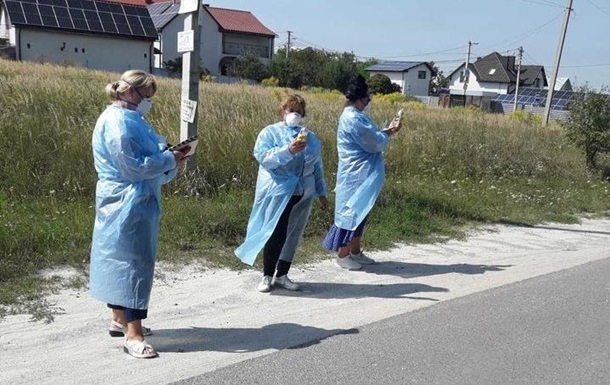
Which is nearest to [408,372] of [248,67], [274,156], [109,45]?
[274,156]

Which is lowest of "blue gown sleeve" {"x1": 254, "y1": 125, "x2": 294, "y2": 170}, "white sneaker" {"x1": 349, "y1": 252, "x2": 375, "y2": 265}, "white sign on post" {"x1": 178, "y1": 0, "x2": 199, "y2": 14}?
"white sneaker" {"x1": 349, "y1": 252, "x2": 375, "y2": 265}

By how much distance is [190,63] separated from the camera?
8219 mm

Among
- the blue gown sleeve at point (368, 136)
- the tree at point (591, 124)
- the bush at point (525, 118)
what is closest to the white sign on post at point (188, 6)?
the blue gown sleeve at point (368, 136)

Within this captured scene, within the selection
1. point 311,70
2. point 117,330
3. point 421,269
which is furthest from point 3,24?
point 117,330

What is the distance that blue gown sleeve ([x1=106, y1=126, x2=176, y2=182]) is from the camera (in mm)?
4008

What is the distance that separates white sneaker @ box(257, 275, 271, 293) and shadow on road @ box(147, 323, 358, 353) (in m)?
0.77

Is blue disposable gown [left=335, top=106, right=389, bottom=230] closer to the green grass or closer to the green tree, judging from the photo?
the green grass

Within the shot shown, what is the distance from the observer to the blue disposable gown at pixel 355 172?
6.60m

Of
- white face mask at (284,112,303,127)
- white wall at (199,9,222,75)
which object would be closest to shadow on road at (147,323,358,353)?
white face mask at (284,112,303,127)

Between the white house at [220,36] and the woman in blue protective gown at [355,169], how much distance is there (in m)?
51.3

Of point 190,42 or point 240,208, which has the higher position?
point 190,42

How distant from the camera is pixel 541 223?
1007cm

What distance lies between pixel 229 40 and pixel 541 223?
54.5m

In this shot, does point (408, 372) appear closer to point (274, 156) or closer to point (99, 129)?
point (274, 156)
